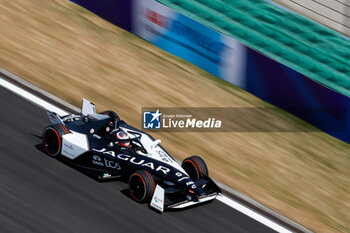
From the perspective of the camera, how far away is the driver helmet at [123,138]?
9719mm

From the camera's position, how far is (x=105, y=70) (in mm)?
13797

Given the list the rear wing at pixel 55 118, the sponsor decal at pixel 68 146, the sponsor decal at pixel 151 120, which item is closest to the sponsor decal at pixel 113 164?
the sponsor decal at pixel 68 146

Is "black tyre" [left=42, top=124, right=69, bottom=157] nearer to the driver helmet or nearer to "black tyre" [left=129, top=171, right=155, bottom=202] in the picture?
the driver helmet

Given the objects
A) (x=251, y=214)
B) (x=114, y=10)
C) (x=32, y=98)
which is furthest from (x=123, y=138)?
(x=114, y=10)

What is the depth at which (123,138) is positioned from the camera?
31.9 feet

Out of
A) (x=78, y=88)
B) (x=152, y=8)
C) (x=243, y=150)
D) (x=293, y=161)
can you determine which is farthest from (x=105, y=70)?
(x=293, y=161)

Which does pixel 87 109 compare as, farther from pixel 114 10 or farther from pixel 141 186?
pixel 114 10

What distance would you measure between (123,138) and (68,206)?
158 cm

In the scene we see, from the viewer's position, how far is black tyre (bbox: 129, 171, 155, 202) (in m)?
9.12

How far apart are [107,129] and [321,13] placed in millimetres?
11746

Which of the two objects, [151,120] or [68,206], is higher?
[151,120]

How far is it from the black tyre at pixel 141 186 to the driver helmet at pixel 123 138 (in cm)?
70

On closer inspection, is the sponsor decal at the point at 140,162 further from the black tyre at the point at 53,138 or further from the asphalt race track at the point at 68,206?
the black tyre at the point at 53,138

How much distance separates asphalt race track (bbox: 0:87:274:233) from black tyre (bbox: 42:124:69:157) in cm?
16
